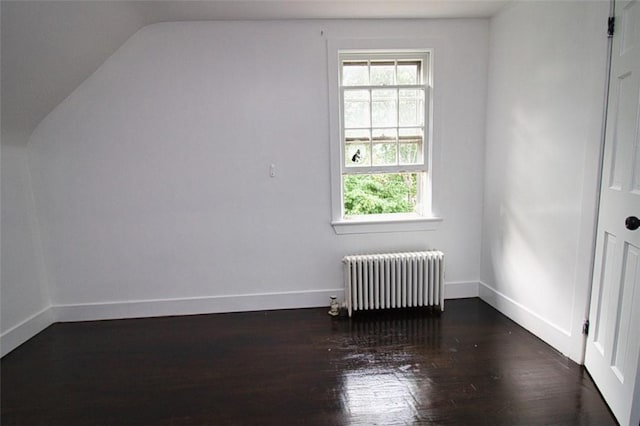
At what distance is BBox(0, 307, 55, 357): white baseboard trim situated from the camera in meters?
2.58

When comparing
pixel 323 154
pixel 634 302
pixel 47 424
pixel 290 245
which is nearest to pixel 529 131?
pixel 634 302

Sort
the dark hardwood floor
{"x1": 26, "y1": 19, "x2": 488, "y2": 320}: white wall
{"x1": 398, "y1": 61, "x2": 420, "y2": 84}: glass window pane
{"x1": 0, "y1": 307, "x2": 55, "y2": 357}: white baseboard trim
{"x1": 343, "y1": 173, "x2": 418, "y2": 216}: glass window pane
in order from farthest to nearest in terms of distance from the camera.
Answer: {"x1": 343, "y1": 173, "x2": 418, "y2": 216}: glass window pane < {"x1": 398, "y1": 61, "x2": 420, "y2": 84}: glass window pane < {"x1": 26, "y1": 19, "x2": 488, "y2": 320}: white wall < {"x1": 0, "y1": 307, "x2": 55, "y2": 357}: white baseboard trim < the dark hardwood floor

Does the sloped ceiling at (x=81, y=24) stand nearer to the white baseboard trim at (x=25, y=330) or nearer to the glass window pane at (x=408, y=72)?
the glass window pane at (x=408, y=72)

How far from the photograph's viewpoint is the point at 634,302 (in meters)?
1.65

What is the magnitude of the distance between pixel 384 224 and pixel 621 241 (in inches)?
66.3

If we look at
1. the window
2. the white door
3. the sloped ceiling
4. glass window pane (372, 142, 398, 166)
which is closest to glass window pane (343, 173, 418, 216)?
the window

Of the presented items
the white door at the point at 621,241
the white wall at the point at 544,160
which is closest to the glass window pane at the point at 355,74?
the white wall at the point at 544,160

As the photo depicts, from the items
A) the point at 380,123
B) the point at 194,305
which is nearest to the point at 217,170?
the point at 194,305

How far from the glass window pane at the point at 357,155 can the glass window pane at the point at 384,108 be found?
0.76 feet

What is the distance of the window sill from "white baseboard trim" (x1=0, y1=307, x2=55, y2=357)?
2664 mm

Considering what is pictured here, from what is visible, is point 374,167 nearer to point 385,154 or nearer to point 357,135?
point 385,154

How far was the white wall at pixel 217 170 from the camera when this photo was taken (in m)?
2.86

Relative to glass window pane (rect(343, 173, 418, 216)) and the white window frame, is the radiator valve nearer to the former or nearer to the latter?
the white window frame

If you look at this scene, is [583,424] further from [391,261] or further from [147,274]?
[147,274]
